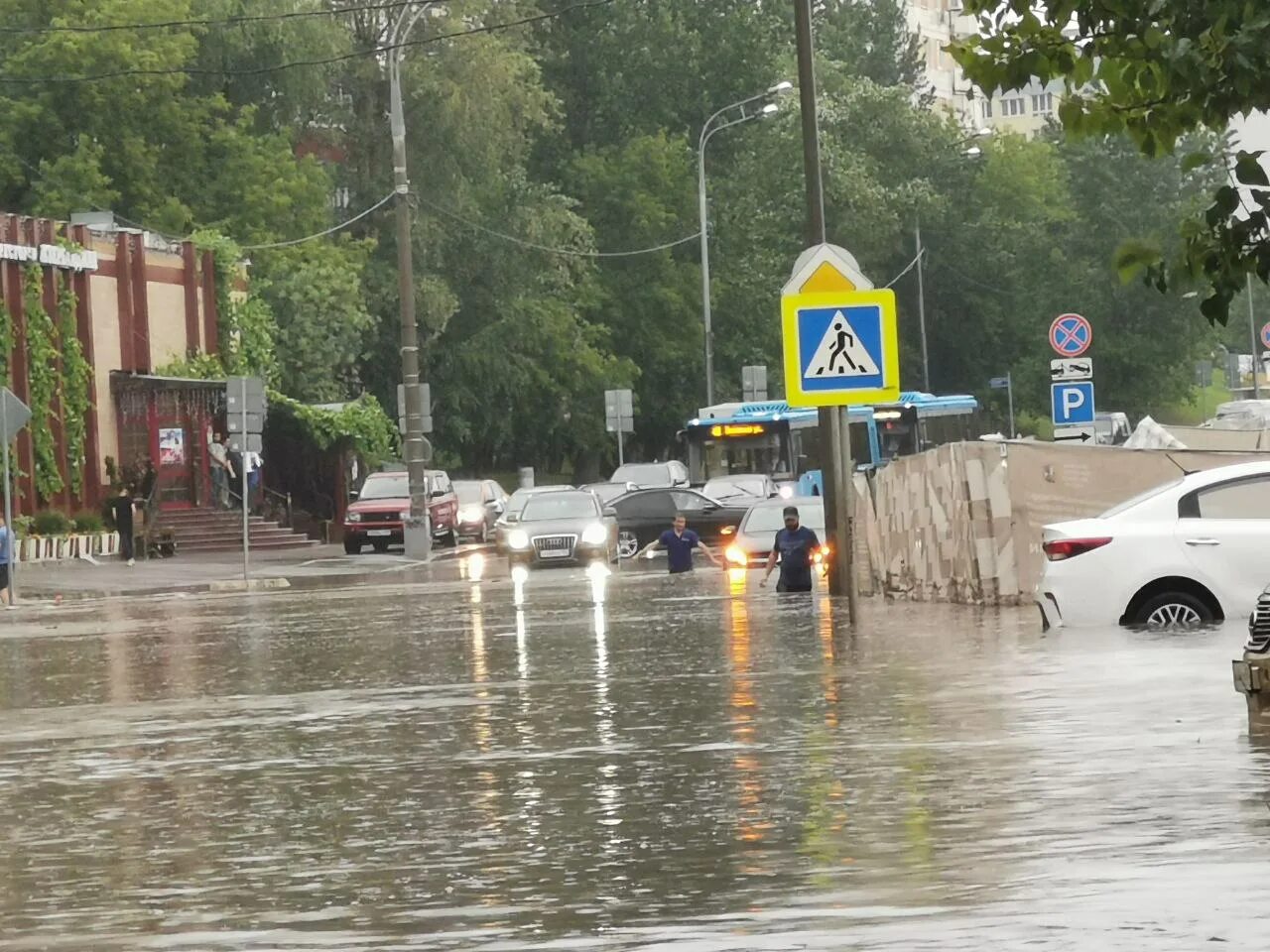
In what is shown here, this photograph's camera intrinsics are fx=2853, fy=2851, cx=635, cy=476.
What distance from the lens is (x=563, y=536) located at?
46.7m

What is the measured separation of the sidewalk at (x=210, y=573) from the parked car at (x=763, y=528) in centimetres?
541

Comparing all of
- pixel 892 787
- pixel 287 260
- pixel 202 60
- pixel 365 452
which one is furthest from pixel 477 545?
pixel 892 787

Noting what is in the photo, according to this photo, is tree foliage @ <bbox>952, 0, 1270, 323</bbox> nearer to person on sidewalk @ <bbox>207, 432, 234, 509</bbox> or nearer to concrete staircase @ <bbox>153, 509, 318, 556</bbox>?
concrete staircase @ <bbox>153, 509, 318, 556</bbox>

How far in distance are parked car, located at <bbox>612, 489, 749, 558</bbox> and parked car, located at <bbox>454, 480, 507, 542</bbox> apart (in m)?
13.8

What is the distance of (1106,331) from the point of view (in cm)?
9850

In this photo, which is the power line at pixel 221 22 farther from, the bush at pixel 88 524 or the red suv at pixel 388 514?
the bush at pixel 88 524

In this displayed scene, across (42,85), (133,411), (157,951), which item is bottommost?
(157,951)

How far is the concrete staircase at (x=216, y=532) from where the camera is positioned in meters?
57.6

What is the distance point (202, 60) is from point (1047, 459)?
166 feet

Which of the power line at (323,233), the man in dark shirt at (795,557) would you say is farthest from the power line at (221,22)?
the man in dark shirt at (795,557)

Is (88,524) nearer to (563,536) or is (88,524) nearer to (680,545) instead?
(563,536)

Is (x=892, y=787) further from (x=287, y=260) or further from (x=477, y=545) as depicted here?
(x=287, y=260)

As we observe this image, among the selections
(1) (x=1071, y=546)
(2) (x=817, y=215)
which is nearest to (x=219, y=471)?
(2) (x=817, y=215)

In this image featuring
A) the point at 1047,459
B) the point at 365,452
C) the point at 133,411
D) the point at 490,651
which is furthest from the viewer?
the point at 365,452
